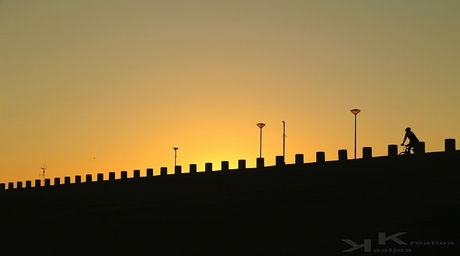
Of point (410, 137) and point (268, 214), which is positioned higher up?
point (410, 137)

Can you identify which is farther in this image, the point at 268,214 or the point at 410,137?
the point at 410,137

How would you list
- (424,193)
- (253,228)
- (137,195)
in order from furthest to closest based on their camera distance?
(137,195) < (424,193) < (253,228)

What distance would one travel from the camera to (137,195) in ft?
111

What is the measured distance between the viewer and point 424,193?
22.8 metres

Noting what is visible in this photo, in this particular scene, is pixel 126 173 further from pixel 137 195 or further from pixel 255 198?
pixel 255 198

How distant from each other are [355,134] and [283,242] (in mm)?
34243

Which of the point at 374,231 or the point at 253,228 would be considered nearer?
the point at 374,231

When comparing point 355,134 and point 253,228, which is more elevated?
point 355,134

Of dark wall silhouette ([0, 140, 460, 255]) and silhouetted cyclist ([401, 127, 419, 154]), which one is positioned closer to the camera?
dark wall silhouette ([0, 140, 460, 255])

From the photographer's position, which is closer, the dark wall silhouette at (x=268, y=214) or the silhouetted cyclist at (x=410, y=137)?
the dark wall silhouette at (x=268, y=214)

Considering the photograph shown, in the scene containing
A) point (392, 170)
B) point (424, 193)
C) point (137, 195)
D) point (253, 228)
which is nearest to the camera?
point (253, 228)

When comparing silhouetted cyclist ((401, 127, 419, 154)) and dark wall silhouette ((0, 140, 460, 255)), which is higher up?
silhouetted cyclist ((401, 127, 419, 154))

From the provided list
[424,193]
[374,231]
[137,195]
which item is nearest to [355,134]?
[137,195]

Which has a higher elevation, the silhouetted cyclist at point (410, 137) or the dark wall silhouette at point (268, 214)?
the silhouetted cyclist at point (410, 137)
